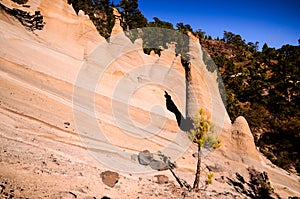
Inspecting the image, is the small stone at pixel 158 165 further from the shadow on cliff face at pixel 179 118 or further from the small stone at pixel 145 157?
the shadow on cliff face at pixel 179 118

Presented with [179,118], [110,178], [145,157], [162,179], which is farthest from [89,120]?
[179,118]

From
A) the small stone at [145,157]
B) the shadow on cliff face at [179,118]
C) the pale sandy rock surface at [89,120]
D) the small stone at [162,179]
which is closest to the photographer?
the pale sandy rock surface at [89,120]

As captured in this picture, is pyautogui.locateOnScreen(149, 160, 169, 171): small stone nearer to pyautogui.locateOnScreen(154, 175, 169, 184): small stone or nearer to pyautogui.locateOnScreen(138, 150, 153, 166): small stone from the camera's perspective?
pyautogui.locateOnScreen(138, 150, 153, 166): small stone

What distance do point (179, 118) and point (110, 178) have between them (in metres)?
9.95

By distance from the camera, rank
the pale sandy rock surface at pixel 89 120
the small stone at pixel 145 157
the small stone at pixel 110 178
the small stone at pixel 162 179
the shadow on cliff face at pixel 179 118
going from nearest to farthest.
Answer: the pale sandy rock surface at pixel 89 120 → the small stone at pixel 110 178 → the small stone at pixel 162 179 → the small stone at pixel 145 157 → the shadow on cliff face at pixel 179 118

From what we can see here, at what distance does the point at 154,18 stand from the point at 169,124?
5661 centimetres

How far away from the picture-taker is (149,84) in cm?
2130

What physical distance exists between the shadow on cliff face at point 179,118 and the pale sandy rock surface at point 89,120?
48 cm

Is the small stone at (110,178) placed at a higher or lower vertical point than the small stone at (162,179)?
lower

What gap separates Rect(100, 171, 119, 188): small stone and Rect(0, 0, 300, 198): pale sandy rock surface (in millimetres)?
227

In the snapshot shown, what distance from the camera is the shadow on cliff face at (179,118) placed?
1688 cm

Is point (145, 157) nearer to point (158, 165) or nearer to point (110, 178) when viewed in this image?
point (158, 165)

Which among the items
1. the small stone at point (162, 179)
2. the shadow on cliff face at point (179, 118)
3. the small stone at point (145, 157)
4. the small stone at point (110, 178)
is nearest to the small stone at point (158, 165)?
the small stone at point (145, 157)

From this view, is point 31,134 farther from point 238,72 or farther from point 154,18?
point 154,18
